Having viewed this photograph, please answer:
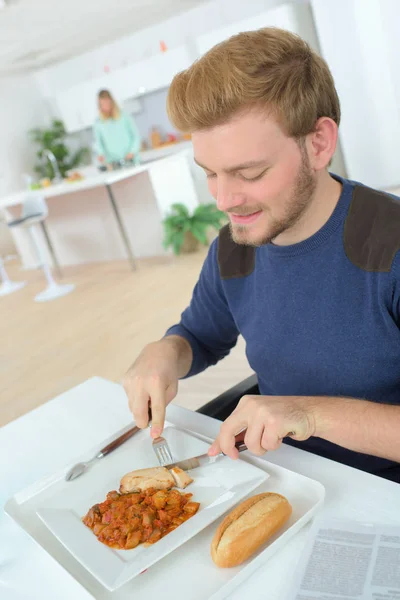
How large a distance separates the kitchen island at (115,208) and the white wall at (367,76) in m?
1.74

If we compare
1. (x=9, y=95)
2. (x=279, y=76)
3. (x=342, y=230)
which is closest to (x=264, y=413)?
(x=342, y=230)

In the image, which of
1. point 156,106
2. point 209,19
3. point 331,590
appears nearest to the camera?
point 331,590

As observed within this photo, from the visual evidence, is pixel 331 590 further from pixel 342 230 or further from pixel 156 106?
pixel 156 106

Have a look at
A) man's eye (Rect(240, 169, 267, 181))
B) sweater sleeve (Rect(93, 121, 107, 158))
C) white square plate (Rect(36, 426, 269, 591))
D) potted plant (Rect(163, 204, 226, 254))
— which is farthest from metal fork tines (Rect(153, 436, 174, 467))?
sweater sleeve (Rect(93, 121, 107, 158))

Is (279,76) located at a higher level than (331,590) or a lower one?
higher

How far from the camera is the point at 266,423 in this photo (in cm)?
81

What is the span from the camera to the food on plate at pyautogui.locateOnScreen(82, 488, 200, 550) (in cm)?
75

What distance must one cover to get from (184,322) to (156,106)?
7409 mm

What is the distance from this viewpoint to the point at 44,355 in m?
3.89

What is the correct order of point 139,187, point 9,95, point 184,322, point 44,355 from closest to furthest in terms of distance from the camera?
1. point 184,322
2. point 44,355
3. point 139,187
4. point 9,95

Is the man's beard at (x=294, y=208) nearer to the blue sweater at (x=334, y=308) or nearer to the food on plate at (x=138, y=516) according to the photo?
the blue sweater at (x=334, y=308)

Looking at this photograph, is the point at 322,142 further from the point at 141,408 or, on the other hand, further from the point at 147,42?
the point at 147,42

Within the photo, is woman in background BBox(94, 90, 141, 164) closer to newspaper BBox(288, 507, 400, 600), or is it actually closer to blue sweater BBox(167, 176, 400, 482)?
blue sweater BBox(167, 176, 400, 482)

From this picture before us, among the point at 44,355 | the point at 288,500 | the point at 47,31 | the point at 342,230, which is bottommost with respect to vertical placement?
the point at 44,355
